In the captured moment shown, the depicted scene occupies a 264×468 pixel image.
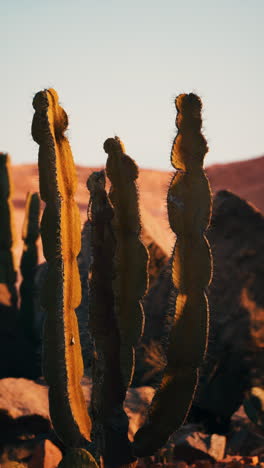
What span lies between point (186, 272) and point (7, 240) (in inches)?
192

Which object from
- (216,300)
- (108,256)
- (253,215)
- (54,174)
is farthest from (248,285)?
(54,174)

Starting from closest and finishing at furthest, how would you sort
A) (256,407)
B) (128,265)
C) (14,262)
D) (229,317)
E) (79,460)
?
(79,460)
(128,265)
(256,407)
(229,317)
(14,262)

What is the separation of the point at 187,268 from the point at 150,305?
3.18m

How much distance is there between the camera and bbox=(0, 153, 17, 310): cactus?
8.65 metres

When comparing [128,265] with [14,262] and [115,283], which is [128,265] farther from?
[14,262]

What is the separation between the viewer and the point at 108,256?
4.42 m

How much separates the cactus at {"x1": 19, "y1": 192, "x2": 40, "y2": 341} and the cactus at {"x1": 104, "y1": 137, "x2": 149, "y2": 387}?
13.9 feet

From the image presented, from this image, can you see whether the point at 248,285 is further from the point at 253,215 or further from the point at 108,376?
the point at 108,376

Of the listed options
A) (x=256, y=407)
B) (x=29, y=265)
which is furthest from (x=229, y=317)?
(x=29, y=265)

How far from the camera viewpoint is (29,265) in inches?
348

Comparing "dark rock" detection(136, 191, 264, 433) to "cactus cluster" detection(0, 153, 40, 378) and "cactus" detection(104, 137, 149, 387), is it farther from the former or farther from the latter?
"cactus" detection(104, 137, 149, 387)

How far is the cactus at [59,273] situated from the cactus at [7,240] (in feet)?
14.1

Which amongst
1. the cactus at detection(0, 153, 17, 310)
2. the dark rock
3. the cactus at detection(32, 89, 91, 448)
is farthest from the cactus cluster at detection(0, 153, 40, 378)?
the cactus at detection(32, 89, 91, 448)

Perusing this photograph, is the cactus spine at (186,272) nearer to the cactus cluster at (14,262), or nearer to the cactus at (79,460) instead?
the cactus at (79,460)
